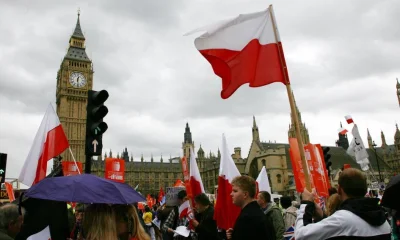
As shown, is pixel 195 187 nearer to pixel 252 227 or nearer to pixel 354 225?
pixel 252 227

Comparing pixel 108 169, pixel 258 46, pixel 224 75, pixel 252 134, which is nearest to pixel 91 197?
pixel 224 75

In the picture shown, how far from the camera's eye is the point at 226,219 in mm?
5895

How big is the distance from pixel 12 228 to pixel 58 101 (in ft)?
290

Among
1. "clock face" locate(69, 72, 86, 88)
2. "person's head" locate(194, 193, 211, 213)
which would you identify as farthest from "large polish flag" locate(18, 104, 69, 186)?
"clock face" locate(69, 72, 86, 88)

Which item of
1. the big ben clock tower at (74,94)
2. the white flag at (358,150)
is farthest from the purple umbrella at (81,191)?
the big ben clock tower at (74,94)

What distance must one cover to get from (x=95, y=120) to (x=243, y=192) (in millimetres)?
2941

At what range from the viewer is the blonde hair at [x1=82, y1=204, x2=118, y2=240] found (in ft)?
8.61

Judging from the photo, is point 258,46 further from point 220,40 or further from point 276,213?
point 276,213

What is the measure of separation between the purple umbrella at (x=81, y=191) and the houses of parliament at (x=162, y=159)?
183 feet

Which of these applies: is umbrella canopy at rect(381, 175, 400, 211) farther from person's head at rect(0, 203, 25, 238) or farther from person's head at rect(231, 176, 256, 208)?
person's head at rect(0, 203, 25, 238)

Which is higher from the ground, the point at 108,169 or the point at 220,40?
the point at 220,40

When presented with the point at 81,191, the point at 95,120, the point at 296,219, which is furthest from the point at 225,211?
the point at 81,191

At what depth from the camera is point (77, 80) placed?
83125 mm

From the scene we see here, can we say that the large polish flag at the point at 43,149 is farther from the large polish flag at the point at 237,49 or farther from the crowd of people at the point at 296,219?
the large polish flag at the point at 237,49
